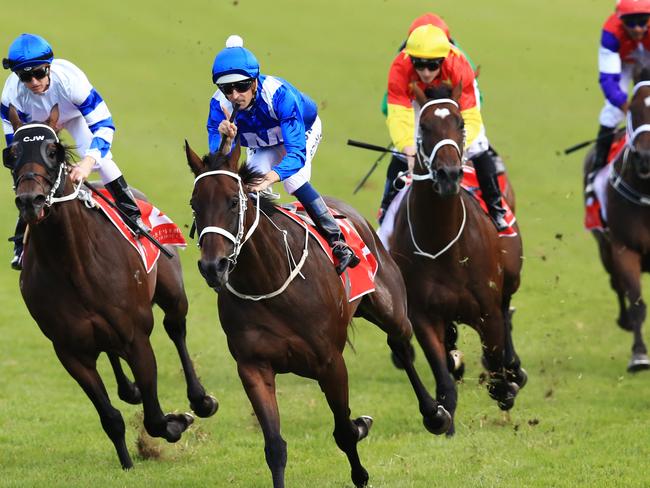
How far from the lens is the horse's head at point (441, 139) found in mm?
7480

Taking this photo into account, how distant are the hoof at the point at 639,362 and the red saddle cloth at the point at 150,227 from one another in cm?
450

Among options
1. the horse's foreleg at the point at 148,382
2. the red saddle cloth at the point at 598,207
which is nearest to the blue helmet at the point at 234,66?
the horse's foreleg at the point at 148,382

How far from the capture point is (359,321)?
14.6 m

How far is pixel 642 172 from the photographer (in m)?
9.31

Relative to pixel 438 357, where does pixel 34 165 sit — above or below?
above

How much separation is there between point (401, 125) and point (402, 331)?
150 cm

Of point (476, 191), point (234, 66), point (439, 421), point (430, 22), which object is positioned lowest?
point (439, 421)

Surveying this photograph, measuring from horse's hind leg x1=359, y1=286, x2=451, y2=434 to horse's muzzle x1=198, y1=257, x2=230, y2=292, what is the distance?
2255 mm

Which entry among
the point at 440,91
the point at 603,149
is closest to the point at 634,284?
the point at 603,149

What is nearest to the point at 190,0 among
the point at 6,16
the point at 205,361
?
the point at 6,16

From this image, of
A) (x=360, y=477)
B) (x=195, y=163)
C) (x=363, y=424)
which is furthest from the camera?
(x=363, y=424)

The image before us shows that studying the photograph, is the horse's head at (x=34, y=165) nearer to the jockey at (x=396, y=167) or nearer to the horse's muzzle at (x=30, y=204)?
the horse's muzzle at (x=30, y=204)

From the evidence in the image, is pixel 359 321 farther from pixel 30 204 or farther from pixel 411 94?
pixel 30 204

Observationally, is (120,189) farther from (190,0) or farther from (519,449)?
(190,0)
